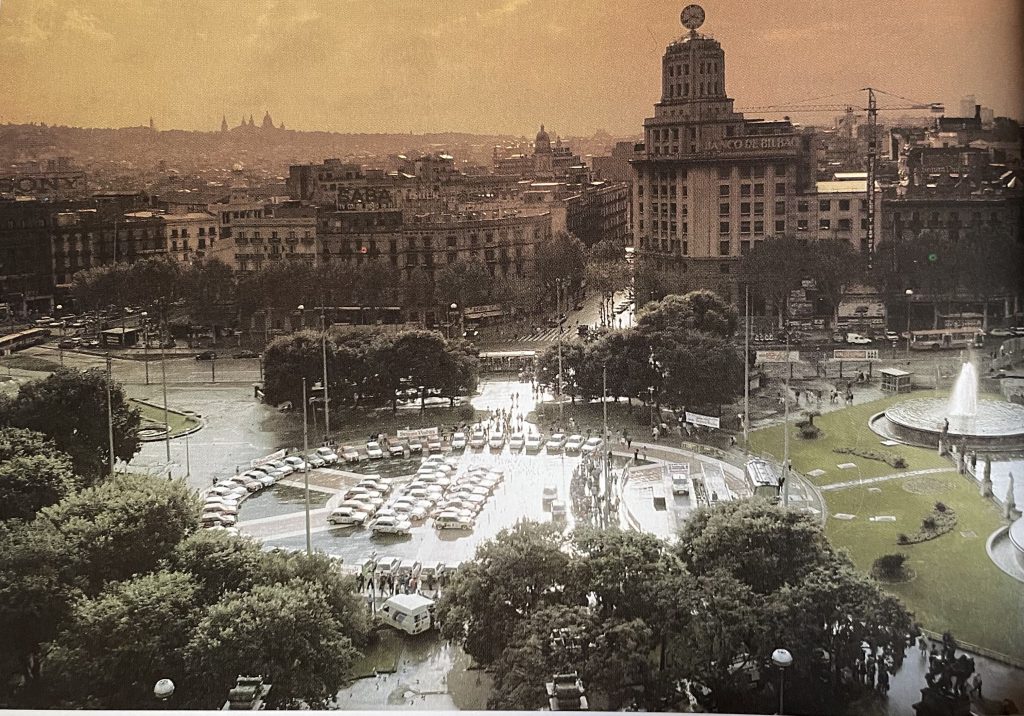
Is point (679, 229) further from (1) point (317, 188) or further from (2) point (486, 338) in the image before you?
(1) point (317, 188)

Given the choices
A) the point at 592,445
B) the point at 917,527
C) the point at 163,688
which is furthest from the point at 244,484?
the point at 917,527

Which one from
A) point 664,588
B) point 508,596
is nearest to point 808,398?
point 664,588

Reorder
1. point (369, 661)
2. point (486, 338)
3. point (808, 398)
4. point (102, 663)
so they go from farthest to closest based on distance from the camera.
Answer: point (486, 338), point (808, 398), point (369, 661), point (102, 663)

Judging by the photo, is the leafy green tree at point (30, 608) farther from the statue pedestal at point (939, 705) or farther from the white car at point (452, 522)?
the statue pedestal at point (939, 705)

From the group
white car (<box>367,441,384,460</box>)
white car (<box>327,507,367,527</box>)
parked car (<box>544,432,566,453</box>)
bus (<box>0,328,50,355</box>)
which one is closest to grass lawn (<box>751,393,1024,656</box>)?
parked car (<box>544,432,566,453</box>)

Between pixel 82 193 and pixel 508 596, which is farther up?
pixel 82 193

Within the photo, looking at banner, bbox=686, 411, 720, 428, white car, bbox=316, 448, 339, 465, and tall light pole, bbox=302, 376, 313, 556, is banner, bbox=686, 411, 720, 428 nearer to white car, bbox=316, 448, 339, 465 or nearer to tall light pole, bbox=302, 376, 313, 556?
white car, bbox=316, 448, 339, 465

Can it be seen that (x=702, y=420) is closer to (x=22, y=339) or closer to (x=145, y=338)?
(x=145, y=338)
